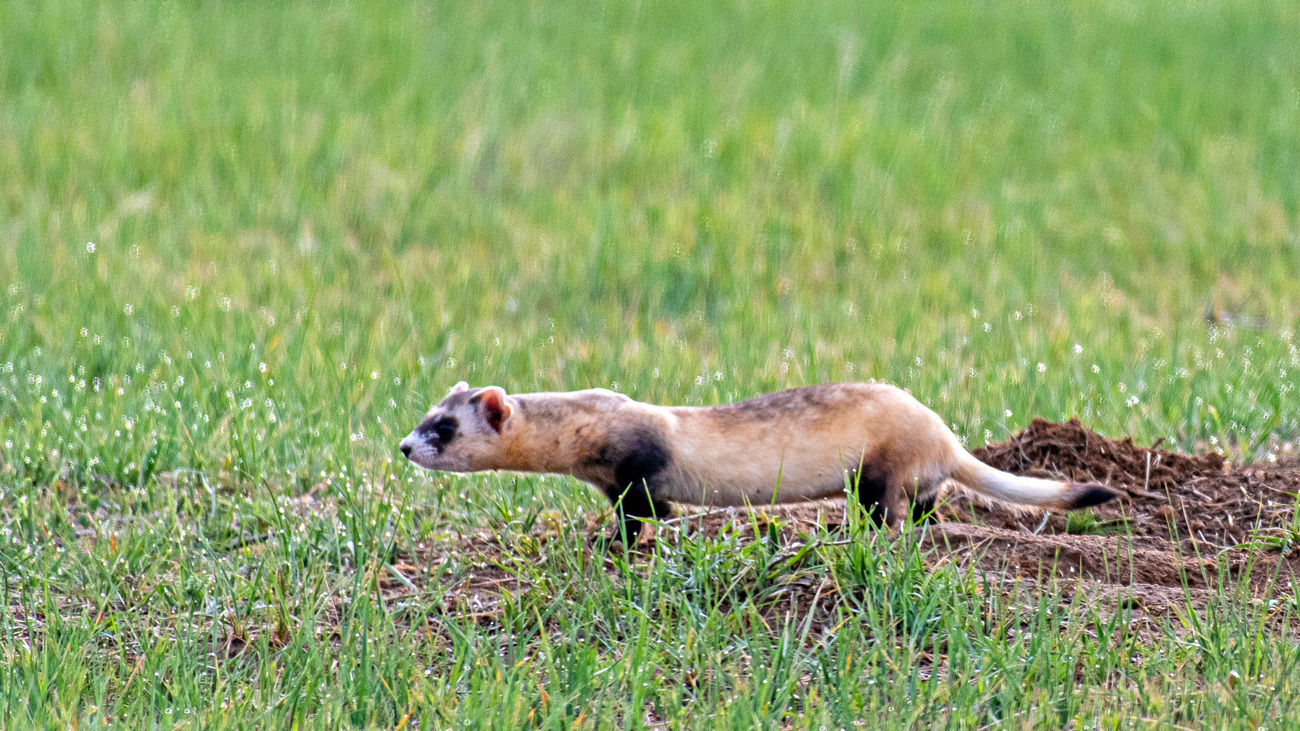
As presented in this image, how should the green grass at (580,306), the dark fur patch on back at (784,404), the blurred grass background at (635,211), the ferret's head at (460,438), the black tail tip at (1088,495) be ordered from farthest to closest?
the blurred grass background at (635,211), the ferret's head at (460,438), the dark fur patch on back at (784,404), the black tail tip at (1088,495), the green grass at (580,306)

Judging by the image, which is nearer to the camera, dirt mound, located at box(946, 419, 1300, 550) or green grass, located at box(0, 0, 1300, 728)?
green grass, located at box(0, 0, 1300, 728)

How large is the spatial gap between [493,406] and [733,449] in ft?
2.54

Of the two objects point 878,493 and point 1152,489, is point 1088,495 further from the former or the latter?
point 1152,489

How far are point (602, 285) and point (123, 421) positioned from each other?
141 inches

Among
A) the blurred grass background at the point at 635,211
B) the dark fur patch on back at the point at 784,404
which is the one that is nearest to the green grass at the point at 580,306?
the blurred grass background at the point at 635,211

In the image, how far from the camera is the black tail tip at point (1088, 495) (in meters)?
4.52

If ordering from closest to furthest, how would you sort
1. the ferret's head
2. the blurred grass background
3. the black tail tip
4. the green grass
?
the green grass → the black tail tip → the ferret's head → the blurred grass background

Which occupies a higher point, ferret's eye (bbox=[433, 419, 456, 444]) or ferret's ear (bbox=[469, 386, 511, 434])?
ferret's ear (bbox=[469, 386, 511, 434])

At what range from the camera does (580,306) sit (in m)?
8.75

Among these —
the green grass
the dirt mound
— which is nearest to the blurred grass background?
the green grass

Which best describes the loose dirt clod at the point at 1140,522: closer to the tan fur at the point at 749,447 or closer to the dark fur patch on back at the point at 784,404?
the tan fur at the point at 749,447

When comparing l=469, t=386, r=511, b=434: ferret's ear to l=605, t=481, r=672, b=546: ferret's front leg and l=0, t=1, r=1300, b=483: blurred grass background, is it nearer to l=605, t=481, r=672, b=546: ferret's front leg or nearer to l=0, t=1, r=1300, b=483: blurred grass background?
l=605, t=481, r=672, b=546: ferret's front leg

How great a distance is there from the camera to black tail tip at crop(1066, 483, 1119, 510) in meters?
4.52

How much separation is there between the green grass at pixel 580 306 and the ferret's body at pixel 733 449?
10.6 inches
